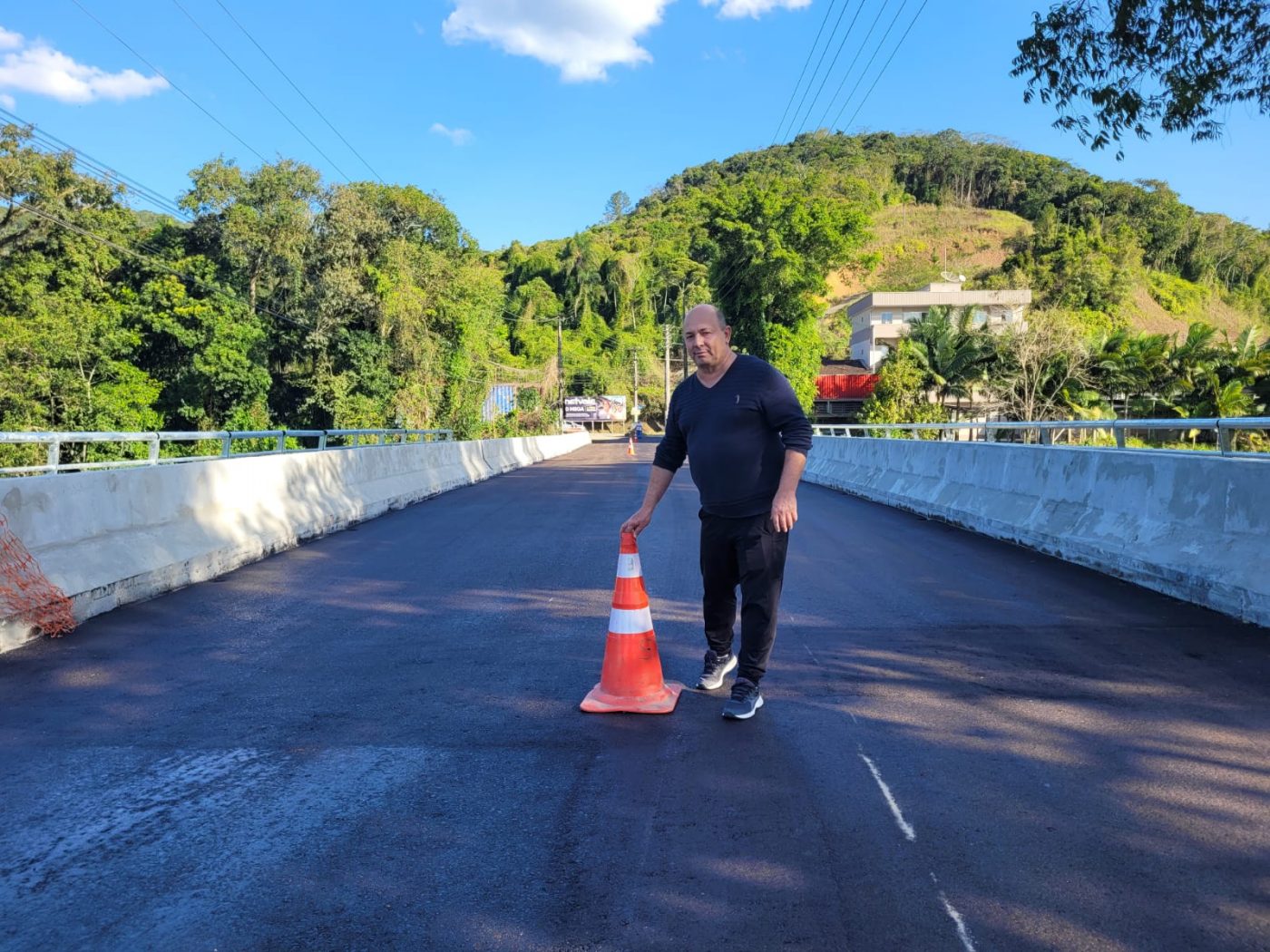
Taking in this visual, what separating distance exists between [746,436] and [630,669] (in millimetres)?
1302

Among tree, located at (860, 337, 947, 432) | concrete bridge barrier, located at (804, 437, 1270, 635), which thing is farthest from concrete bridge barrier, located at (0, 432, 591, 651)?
tree, located at (860, 337, 947, 432)

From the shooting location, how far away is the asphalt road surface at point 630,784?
281cm

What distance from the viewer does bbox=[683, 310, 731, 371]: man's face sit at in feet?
15.5

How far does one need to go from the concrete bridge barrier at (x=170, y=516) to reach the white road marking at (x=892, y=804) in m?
5.30

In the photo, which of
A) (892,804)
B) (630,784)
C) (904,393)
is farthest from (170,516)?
(904,393)

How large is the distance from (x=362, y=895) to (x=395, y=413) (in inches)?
1850

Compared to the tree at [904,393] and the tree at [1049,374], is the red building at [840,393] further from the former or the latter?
the tree at [1049,374]

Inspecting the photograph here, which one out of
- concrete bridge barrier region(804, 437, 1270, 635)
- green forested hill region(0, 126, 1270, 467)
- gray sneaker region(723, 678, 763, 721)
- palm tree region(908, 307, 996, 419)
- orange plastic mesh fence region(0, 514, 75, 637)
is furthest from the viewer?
palm tree region(908, 307, 996, 419)

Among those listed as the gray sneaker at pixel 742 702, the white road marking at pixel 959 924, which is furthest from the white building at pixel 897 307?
the white road marking at pixel 959 924

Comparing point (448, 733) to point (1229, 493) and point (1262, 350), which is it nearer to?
point (1229, 493)

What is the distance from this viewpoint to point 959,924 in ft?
9.03

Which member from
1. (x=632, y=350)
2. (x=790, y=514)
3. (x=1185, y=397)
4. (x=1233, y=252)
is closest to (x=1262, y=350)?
(x=1185, y=397)

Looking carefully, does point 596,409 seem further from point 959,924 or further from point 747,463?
point 959,924

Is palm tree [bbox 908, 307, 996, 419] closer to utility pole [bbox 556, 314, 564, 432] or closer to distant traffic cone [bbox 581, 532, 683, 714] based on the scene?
utility pole [bbox 556, 314, 564, 432]
